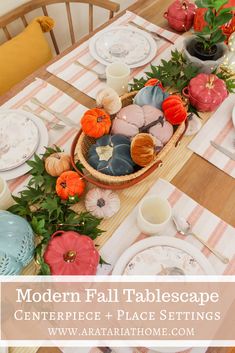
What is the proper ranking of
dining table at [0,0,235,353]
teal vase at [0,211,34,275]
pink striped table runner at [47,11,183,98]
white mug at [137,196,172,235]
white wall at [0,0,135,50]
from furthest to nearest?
white wall at [0,0,135,50], pink striped table runner at [47,11,183,98], dining table at [0,0,235,353], white mug at [137,196,172,235], teal vase at [0,211,34,275]

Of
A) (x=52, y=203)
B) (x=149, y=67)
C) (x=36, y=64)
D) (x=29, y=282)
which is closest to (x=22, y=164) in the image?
(x=52, y=203)

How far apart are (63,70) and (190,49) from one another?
44 centimetres

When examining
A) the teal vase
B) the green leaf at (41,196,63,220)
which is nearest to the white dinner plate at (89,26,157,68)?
the green leaf at (41,196,63,220)

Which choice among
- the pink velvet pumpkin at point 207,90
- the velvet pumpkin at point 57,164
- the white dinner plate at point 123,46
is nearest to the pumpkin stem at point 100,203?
the velvet pumpkin at point 57,164

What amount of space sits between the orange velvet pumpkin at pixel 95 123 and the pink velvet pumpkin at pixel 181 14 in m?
0.64

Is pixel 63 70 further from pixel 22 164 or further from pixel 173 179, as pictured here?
pixel 173 179

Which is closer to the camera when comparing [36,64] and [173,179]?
[173,179]

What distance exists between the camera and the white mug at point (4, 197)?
0.69m

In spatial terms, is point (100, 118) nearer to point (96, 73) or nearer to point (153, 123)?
point (153, 123)

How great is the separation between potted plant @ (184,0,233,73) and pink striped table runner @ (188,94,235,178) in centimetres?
14

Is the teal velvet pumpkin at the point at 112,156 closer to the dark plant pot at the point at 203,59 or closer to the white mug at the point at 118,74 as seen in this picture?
the white mug at the point at 118,74

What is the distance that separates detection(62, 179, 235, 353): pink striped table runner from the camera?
28.3 inches

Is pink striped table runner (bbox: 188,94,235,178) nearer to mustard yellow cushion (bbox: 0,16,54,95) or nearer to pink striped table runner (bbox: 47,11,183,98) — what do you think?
pink striped table runner (bbox: 47,11,183,98)

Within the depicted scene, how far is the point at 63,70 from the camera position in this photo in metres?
1.08
